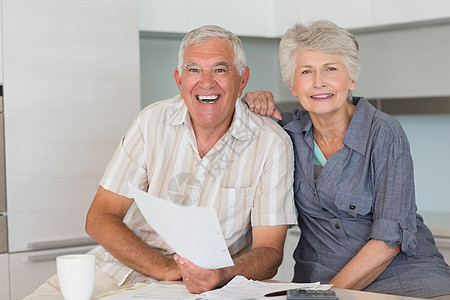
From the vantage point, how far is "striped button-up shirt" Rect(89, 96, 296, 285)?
1.91 metres

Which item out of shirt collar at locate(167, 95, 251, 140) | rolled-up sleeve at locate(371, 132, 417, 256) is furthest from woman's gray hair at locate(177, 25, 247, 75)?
rolled-up sleeve at locate(371, 132, 417, 256)

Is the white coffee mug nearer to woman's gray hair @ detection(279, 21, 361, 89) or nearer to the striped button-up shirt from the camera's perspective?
the striped button-up shirt

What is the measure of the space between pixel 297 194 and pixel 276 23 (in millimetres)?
1668

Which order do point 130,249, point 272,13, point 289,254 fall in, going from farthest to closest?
1. point 272,13
2. point 289,254
3. point 130,249

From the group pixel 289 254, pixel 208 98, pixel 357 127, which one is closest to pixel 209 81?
pixel 208 98

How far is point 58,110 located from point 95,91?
178mm

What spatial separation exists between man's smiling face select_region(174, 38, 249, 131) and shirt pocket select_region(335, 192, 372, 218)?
0.43 meters

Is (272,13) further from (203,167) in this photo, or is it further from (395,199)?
(395,199)

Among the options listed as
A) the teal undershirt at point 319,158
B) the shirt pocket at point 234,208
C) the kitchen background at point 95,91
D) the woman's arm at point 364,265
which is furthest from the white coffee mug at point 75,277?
the kitchen background at point 95,91

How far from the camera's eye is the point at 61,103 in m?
2.63

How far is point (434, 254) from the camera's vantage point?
1.96 m

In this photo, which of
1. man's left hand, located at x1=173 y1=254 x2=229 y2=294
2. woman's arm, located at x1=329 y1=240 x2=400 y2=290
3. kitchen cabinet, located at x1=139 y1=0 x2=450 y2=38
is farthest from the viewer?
kitchen cabinet, located at x1=139 y1=0 x2=450 y2=38

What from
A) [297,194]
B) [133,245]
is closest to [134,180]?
[133,245]

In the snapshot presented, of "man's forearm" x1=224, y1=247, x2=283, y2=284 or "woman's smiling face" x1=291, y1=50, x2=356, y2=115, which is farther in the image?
"woman's smiling face" x1=291, y1=50, x2=356, y2=115
